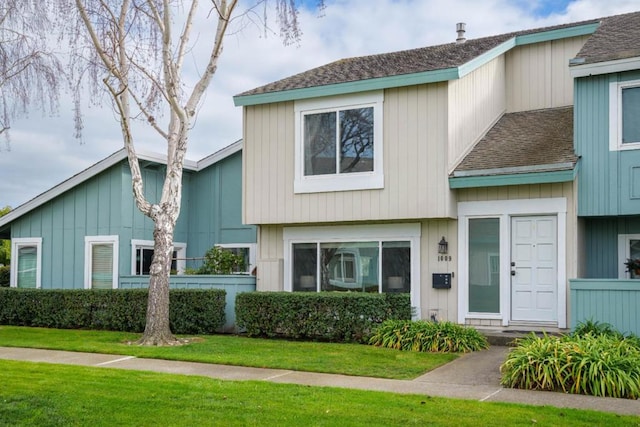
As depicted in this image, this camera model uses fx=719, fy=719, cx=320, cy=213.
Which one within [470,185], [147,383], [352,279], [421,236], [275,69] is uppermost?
[275,69]

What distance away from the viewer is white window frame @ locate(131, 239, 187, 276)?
1836cm

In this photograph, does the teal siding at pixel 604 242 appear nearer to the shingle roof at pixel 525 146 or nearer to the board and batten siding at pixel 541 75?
the shingle roof at pixel 525 146

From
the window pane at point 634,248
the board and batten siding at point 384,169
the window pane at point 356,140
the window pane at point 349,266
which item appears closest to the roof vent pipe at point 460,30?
the board and batten siding at point 384,169

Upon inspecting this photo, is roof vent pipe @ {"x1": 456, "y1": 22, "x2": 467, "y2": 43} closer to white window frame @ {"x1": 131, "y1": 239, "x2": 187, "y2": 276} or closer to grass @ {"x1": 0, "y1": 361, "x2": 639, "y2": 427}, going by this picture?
white window frame @ {"x1": 131, "y1": 239, "x2": 187, "y2": 276}

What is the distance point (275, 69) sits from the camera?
16.5m

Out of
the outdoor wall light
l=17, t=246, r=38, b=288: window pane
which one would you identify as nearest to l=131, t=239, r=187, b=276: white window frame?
l=17, t=246, r=38, b=288: window pane

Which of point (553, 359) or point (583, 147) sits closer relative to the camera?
point (553, 359)

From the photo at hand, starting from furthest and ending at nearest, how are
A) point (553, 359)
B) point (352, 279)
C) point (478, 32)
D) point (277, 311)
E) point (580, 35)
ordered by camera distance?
point (478, 32)
point (580, 35)
point (352, 279)
point (277, 311)
point (553, 359)

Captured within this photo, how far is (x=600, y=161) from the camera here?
12.9 m

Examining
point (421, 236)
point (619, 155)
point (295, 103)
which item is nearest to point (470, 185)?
point (421, 236)

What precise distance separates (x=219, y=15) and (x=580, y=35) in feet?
27.1

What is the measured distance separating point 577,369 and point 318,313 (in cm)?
563

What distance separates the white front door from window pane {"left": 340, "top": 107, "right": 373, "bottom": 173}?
10.3 ft

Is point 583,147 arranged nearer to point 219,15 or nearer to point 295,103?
point 295,103
